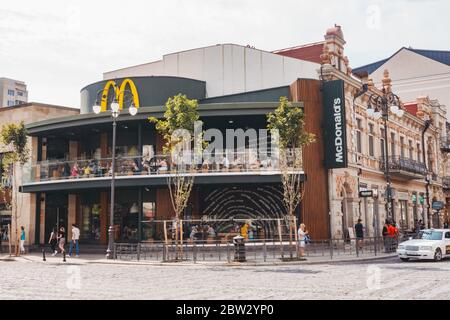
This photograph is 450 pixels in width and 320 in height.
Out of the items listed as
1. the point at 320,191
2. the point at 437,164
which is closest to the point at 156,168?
the point at 320,191

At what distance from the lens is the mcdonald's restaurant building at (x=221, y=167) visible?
86.3 feet

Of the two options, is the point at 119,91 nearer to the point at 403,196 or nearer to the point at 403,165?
the point at 403,165

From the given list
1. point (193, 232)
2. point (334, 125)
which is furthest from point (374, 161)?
point (193, 232)

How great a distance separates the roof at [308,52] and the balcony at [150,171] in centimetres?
1148

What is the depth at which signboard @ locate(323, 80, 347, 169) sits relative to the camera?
2625 centimetres

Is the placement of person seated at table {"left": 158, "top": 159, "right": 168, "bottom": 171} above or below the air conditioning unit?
below

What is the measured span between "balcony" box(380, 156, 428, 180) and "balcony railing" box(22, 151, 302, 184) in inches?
464

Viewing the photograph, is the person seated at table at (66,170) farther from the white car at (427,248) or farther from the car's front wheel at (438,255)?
the car's front wheel at (438,255)

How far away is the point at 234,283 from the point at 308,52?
24.0 metres

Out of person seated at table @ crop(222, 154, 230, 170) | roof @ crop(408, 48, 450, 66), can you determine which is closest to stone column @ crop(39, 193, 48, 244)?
person seated at table @ crop(222, 154, 230, 170)

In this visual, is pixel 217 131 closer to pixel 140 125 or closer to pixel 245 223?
pixel 140 125

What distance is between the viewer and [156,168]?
26000 mm

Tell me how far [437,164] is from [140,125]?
30.7 metres

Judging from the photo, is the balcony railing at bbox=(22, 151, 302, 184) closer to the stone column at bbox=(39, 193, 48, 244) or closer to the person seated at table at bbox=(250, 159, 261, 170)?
the person seated at table at bbox=(250, 159, 261, 170)
